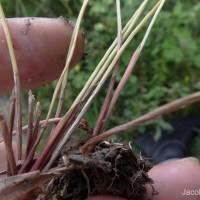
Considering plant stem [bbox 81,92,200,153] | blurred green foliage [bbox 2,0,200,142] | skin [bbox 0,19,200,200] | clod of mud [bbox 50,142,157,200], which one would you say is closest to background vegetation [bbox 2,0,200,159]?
blurred green foliage [bbox 2,0,200,142]

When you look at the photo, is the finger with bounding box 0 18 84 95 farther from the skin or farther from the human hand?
the human hand

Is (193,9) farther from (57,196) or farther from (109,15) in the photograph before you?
(57,196)

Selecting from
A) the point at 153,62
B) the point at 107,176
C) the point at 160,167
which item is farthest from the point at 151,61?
the point at 107,176

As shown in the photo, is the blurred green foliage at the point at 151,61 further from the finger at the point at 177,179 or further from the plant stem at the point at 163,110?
the plant stem at the point at 163,110

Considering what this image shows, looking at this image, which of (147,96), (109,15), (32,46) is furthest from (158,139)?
(32,46)

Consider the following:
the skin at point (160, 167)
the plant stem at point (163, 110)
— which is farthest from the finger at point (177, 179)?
the plant stem at point (163, 110)

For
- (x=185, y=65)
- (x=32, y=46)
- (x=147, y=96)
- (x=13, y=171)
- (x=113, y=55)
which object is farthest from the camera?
(x=185, y=65)
